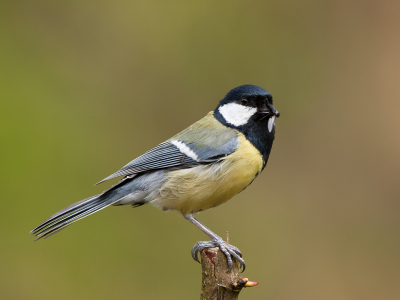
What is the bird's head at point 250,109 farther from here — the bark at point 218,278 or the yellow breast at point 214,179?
the bark at point 218,278

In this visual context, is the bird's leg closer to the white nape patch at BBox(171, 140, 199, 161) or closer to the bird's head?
the white nape patch at BBox(171, 140, 199, 161)

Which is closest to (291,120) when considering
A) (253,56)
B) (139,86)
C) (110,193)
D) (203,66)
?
(253,56)

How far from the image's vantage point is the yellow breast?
1883 mm

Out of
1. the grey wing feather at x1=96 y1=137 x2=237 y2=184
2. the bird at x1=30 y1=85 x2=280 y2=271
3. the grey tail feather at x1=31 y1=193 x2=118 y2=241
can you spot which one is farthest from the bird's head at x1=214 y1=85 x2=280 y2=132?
the grey tail feather at x1=31 y1=193 x2=118 y2=241

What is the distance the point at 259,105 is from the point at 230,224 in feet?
3.81

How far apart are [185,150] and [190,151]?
3cm

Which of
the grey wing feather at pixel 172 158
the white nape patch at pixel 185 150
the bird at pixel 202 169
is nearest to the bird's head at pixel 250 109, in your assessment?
the bird at pixel 202 169

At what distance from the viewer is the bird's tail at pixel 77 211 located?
182cm

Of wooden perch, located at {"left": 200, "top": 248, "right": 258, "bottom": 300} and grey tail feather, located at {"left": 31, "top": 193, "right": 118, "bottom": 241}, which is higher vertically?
grey tail feather, located at {"left": 31, "top": 193, "right": 118, "bottom": 241}

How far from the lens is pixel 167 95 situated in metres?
3.13

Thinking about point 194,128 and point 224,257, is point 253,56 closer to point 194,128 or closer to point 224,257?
point 194,128

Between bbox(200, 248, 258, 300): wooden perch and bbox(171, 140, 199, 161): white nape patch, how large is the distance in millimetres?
428

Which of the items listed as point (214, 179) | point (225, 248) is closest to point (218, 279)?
point (225, 248)

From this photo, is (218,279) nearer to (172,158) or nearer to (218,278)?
(218,278)
